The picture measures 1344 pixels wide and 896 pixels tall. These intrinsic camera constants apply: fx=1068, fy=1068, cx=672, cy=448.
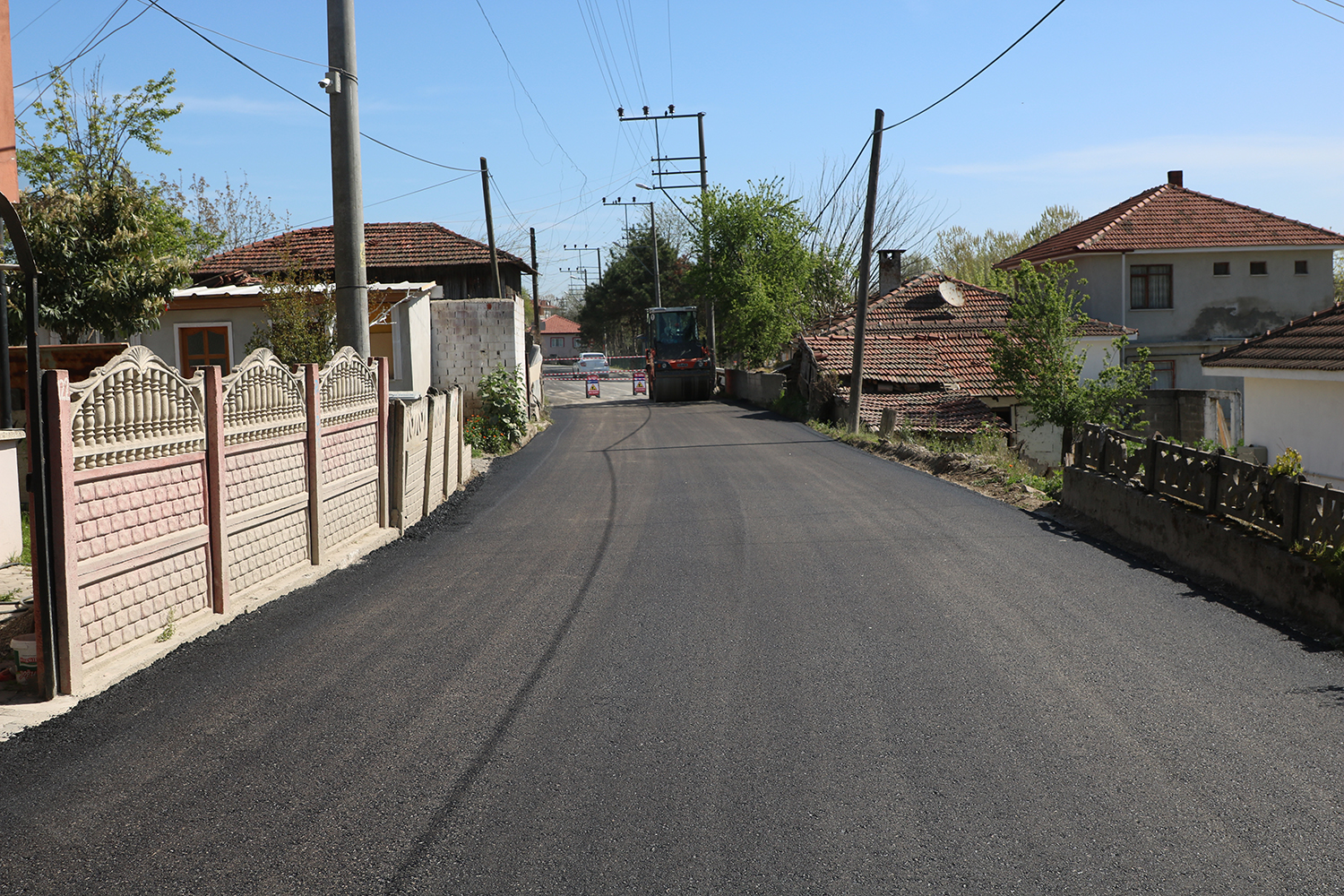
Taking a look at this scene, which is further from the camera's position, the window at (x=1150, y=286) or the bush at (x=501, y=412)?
the window at (x=1150, y=286)

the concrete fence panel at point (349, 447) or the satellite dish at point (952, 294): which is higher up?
the satellite dish at point (952, 294)

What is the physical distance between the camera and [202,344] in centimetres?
2320

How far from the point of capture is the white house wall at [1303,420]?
51.4 ft

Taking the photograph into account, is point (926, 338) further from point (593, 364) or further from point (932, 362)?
point (593, 364)

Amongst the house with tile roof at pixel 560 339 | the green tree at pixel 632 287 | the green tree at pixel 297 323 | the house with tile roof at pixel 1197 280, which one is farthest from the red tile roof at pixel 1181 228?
the house with tile roof at pixel 560 339

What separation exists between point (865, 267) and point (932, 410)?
4.97 m

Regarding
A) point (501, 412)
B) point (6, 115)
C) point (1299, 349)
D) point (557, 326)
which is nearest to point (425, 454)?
point (6, 115)

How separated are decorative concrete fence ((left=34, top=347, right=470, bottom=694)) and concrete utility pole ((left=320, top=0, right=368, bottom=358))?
6.97 feet

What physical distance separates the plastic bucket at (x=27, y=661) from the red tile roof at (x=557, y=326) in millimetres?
133896

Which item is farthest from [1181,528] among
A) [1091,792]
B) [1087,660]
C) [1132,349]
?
[1132,349]

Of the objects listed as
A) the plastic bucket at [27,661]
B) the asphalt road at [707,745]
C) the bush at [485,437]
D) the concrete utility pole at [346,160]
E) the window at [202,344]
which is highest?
the concrete utility pole at [346,160]

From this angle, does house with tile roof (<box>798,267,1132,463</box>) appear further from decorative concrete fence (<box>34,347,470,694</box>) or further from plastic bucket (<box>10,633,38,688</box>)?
plastic bucket (<box>10,633,38,688</box>)

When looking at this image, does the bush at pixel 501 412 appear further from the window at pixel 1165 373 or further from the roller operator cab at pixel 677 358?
the window at pixel 1165 373

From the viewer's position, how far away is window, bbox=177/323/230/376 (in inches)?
908
